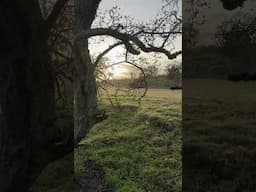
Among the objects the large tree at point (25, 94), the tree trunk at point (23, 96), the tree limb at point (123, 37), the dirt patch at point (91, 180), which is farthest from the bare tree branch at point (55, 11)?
the dirt patch at point (91, 180)

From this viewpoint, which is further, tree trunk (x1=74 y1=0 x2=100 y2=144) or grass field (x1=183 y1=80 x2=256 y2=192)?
tree trunk (x1=74 y1=0 x2=100 y2=144)

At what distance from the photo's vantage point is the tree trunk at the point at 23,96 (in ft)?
11.0

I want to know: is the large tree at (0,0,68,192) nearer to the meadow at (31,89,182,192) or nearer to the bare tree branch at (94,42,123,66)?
the meadow at (31,89,182,192)

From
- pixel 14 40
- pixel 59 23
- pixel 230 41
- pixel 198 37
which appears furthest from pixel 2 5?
pixel 230 41

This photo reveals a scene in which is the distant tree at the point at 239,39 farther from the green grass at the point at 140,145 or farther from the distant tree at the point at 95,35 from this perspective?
the green grass at the point at 140,145

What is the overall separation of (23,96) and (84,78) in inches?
20.9

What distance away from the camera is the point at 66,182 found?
381 centimetres

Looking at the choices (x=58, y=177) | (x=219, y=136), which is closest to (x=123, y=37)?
(x=219, y=136)

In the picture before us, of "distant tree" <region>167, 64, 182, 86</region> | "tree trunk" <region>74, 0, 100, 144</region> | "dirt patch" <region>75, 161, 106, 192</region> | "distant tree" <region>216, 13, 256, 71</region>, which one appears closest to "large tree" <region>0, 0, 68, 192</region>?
"tree trunk" <region>74, 0, 100, 144</region>

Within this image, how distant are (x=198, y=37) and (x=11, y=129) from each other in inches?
56.7

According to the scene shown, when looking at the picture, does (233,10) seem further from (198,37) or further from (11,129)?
(11,129)

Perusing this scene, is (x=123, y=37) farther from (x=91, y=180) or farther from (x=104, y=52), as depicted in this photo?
(x=91, y=180)

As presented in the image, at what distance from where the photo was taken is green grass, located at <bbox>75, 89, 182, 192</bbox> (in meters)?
3.52

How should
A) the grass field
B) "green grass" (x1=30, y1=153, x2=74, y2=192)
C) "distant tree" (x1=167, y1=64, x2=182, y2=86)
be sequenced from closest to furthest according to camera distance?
the grass field, "distant tree" (x1=167, y1=64, x2=182, y2=86), "green grass" (x1=30, y1=153, x2=74, y2=192)
